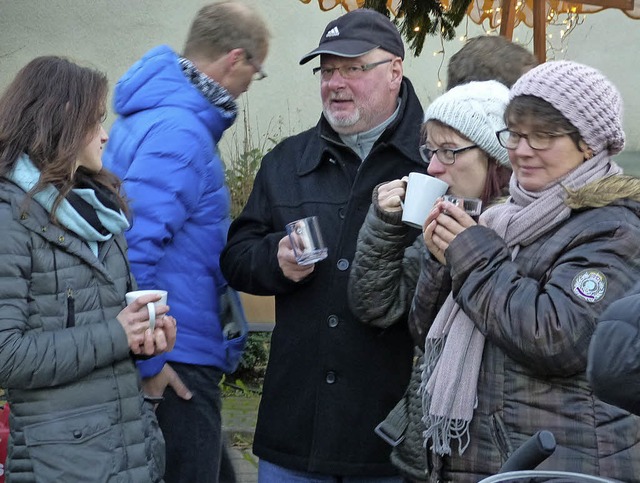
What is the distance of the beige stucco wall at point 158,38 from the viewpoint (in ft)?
33.2

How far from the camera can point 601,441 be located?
2609mm

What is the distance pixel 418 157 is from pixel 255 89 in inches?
262

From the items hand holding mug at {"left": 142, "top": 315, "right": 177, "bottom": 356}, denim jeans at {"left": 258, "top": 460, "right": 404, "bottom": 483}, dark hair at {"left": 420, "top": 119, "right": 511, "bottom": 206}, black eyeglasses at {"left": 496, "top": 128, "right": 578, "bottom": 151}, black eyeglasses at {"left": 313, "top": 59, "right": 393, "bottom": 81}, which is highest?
black eyeglasses at {"left": 313, "top": 59, "right": 393, "bottom": 81}

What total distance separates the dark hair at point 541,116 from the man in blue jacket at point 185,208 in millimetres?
1282

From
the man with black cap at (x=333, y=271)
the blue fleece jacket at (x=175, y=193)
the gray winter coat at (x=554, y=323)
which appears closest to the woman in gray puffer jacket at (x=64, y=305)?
the blue fleece jacket at (x=175, y=193)

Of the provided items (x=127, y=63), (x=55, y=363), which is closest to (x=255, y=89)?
(x=127, y=63)

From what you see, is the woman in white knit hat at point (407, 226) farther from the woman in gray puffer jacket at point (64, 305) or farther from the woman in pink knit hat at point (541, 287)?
the woman in gray puffer jacket at point (64, 305)

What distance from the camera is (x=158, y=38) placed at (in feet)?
33.5

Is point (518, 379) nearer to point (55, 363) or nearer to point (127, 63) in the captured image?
→ point (55, 363)

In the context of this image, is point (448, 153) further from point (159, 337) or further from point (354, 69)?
point (159, 337)

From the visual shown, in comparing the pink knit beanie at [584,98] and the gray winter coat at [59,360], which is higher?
the pink knit beanie at [584,98]

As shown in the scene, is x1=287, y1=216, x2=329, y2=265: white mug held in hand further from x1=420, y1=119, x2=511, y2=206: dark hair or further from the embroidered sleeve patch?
the embroidered sleeve patch

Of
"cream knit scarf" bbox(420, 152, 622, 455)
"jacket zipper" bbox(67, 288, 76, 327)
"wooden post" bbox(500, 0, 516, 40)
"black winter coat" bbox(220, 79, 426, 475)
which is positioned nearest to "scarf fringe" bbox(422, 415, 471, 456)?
"cream knit scarf" bbox(420, 152, 622, 455)

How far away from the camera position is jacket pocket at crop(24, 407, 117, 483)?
2955 millimetres
